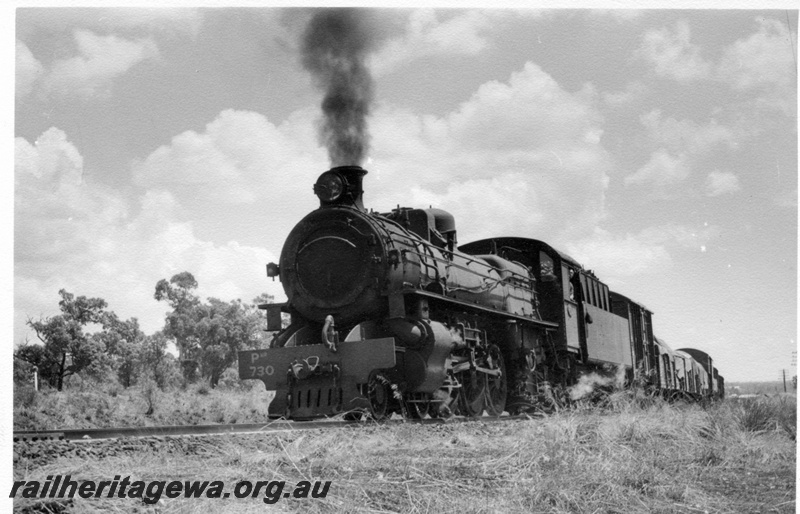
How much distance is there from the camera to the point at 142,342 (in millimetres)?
13453

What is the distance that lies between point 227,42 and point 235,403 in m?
8.26

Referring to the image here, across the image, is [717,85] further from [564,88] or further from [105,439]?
[105,439]

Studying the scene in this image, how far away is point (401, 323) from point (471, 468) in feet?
13.7

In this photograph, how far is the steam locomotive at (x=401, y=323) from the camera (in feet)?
31.2

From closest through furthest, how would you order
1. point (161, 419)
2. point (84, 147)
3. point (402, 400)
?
point (84, 147)
point (402, 400)
point (161, 419)

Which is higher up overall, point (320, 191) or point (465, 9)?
point (465, 9)

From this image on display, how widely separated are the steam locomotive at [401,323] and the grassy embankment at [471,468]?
204cm

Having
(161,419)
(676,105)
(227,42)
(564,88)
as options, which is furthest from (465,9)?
(161,419)

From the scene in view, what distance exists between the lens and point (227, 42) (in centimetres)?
762

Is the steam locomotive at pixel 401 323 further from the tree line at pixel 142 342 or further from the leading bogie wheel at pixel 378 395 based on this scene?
the tree line at pixel 142 342

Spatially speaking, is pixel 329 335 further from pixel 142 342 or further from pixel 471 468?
pixel 142 342

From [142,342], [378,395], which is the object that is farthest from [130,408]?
[378,395]

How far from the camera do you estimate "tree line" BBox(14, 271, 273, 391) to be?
391 inches

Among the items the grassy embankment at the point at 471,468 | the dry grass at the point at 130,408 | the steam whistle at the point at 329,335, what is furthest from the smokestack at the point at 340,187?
the dry grass at the point at 130,408
